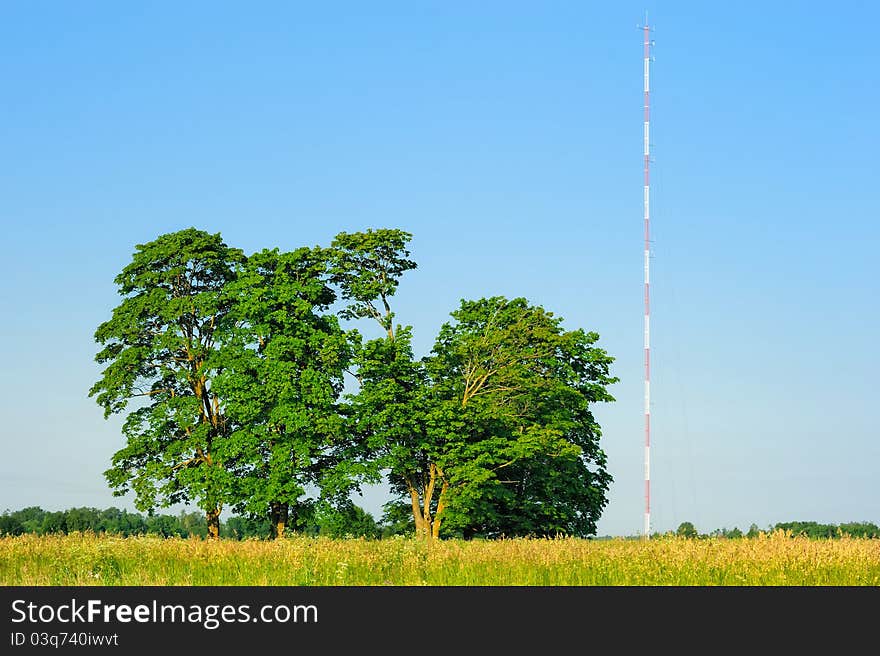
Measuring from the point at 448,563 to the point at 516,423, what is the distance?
93.8ft

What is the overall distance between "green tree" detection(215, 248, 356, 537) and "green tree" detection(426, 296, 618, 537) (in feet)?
15.2

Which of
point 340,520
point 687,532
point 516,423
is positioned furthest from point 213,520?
point 687,532

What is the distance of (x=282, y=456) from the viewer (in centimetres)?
4247

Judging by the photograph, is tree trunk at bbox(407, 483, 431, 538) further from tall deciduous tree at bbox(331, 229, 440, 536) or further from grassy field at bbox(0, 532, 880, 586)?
grassy field at bbox(0, 532, 880, 586)

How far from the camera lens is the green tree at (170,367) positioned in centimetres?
4403

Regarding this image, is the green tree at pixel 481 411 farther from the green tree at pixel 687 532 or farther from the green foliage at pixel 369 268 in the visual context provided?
the green tree at pixel 687 532

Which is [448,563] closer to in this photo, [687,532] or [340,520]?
[687,532]

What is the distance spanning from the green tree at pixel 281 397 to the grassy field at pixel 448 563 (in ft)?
69.3

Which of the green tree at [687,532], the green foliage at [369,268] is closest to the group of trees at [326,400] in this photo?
the green foliage at [369,268]

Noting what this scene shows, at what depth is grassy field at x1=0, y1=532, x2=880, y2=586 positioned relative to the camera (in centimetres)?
1680

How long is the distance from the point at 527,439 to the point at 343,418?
304 inches

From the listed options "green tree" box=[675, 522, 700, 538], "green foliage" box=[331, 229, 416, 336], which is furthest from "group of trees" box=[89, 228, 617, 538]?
"green tree" box=[675, 522, 700, 538]
